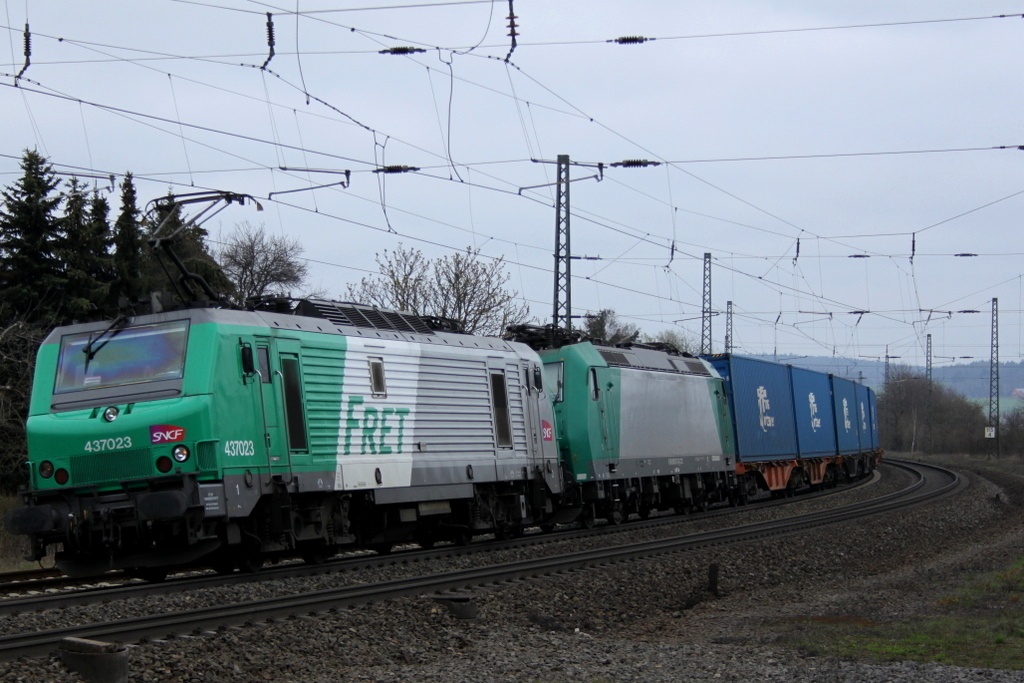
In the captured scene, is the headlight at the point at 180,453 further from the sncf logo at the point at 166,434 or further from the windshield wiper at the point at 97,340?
the windshield wiper at the point at 97,340

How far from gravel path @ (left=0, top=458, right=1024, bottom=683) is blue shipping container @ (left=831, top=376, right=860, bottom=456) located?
20420mm

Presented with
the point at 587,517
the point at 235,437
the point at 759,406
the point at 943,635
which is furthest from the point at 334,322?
the point at 759,406

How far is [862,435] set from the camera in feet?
149

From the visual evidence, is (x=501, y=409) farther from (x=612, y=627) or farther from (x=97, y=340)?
(x=97, y=340)

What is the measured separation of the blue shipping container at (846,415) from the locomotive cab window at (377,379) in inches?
1054

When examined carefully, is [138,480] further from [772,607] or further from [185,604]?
[772,607]

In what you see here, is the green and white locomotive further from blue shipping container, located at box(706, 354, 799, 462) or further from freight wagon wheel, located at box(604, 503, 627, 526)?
blue shipping container, located at box(706, 354, 799, 462)

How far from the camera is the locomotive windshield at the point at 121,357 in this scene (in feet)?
43.7

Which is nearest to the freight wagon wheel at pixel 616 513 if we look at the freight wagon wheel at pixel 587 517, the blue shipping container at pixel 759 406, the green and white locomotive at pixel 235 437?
the freight wagon wheel at pixel 587 517

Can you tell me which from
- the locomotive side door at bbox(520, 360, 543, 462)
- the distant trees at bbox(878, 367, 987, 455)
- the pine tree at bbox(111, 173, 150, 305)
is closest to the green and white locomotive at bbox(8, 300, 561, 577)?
the locomotive side door at bbox(520, 360, 543, 462)

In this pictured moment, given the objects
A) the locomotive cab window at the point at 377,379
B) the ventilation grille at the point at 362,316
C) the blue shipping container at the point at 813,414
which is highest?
the ventilation grille at the point at 362,316

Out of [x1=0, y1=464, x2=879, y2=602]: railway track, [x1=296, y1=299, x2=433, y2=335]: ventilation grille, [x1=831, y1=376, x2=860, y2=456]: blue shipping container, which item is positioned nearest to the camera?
[x1=0, y1=464, x2=879, y2=602]: railway track

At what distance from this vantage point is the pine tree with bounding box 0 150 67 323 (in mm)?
32031

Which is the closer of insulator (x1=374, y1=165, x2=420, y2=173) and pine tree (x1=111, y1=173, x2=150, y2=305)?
insulator (x1=374, y1=165, x2=420, y2=173)
